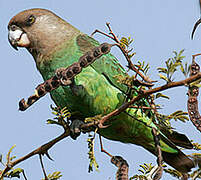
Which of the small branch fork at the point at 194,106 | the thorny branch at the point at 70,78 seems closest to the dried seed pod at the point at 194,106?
the small branch fork at the point at 194,106

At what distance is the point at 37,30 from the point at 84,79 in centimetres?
93

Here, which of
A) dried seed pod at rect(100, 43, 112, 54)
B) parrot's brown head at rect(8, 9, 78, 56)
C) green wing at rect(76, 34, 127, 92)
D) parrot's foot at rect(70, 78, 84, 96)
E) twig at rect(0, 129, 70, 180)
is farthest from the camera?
parrot's brown head at rect(8, 9, 78, 56)

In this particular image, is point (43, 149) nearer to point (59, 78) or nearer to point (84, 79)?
point (59, 78)

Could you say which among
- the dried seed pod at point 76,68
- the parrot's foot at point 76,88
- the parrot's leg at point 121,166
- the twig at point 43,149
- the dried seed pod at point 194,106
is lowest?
the parrot's leg at point 121,166

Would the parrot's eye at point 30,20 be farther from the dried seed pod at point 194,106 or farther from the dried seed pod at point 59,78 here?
the dried seed pod at point 194,106

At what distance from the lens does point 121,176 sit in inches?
85.6

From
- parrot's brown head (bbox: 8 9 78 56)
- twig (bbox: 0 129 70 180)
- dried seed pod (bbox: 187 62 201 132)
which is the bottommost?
dried seed pod (bbox: 187 62 201 132)

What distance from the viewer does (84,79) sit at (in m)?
3.16

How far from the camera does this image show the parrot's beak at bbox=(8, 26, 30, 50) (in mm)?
3764

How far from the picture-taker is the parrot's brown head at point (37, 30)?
145 inches

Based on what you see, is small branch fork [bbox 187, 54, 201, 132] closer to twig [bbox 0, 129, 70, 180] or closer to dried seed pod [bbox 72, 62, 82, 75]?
dried seed pod [bbox 72, 62, 82, 75]

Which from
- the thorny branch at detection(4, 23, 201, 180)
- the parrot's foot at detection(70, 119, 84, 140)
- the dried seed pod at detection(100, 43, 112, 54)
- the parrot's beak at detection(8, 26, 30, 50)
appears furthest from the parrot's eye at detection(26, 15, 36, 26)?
the dried seed pod at detection(100, 43, 112, 54)

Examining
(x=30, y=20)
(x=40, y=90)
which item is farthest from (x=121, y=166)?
(x=30, y=20)

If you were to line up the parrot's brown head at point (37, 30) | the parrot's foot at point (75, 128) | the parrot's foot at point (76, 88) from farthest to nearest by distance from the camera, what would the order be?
the parrot's brown head at point (37, 30) < the parrot's foot at point (76, 88) < the parrot's foot at point (75, 128)
